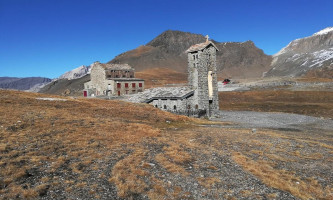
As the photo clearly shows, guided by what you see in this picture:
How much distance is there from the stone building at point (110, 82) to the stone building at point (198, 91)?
107 ft

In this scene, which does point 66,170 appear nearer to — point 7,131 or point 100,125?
point 7,131

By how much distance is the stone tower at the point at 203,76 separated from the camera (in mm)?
40625

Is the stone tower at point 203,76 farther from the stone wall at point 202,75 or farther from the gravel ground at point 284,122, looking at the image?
the gravel ground at point 284,122

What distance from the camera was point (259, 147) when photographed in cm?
1809

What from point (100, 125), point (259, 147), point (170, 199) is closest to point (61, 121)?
point (100, 125)

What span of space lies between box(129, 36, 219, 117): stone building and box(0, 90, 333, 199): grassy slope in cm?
1873

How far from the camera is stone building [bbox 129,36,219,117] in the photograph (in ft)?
133

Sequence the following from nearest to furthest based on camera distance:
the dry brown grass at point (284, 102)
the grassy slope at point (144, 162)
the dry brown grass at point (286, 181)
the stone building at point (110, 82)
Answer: the grassy slope at point (144, 162), the dry brown grass at point (286, 181), the dry brown grass at point (284, 102), the stone building at point (110, 82)

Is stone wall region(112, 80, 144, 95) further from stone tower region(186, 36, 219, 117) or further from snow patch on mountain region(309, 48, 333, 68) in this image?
snow patch on mountain region(309, 48, 333, 68)

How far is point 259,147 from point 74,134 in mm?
14556

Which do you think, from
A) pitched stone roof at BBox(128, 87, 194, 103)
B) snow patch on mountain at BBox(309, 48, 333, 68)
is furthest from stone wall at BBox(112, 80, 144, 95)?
snow patch on mountain at BBox(309, 48, 333, 68)

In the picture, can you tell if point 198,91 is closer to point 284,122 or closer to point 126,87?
point 284,122

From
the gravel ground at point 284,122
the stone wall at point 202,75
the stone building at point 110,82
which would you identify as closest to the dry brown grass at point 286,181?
the gravel ground at point 284,122

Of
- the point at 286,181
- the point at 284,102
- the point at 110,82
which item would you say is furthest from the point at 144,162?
the point at 110,82
